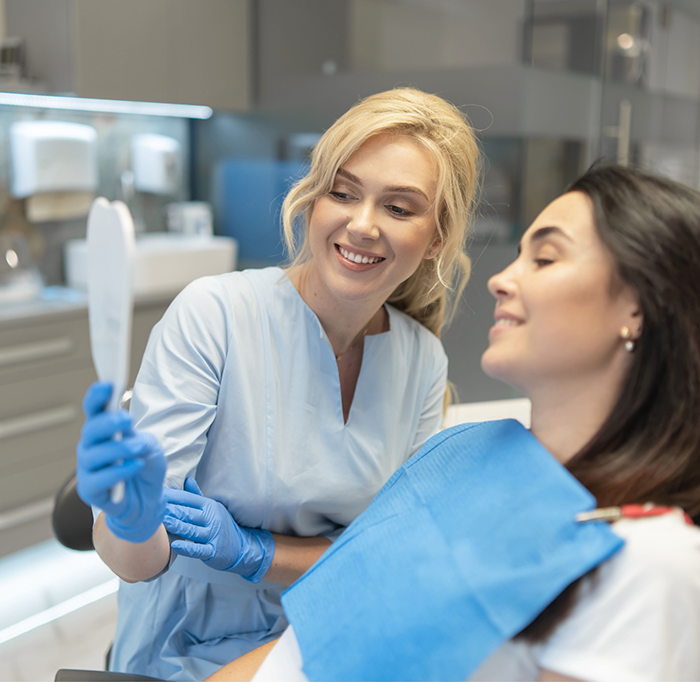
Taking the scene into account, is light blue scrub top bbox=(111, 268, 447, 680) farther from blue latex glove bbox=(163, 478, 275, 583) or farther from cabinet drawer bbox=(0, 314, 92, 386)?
cabinet drawer bbox=(0, 314, 92, 386)

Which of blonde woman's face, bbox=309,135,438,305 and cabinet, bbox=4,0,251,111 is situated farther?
cabinet, bbox=4,0,251,111

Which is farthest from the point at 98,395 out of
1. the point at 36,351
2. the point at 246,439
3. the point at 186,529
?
the point at 36,351

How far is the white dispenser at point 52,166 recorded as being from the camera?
8.94 feet

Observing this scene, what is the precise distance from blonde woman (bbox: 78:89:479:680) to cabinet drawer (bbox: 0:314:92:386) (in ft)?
4.42

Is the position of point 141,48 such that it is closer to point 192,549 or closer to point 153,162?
Result: point 153,162

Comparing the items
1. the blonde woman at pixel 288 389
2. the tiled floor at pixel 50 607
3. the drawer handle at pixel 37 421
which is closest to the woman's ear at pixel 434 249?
→ the blonde woman at pixel 288 389

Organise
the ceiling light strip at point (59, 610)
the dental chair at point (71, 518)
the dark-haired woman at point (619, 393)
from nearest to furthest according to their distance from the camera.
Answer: the dark-haired woman at point (619, 393)
the dental chair at point (71, 518)
the ceiling light strip at point (59, 610)

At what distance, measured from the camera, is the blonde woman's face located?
116cm

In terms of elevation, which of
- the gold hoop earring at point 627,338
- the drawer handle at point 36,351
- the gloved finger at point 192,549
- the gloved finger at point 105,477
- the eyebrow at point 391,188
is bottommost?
the drawer handle at point 36,351

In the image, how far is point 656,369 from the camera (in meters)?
0.78

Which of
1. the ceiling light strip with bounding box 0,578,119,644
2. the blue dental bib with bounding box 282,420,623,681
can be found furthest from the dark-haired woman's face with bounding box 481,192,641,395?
the ceiling light strip with bounding box 0,578,119,644

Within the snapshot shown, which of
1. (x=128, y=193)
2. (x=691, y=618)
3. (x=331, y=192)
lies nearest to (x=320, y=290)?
(x=331, y=192)

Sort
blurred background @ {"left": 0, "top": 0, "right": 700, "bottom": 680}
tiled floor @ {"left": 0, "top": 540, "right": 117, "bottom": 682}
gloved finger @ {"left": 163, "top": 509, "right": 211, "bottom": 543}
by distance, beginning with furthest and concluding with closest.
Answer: blurred background @ {"left": 0, "top": 0, "right": 700, "bottom": 680}, tiled floor @ {"left": 0, "top": 540, "right": 117, "bottom": 682}, gloved finger @ {"left": 163, "top": 509, "right": 211, "bottom": 543}

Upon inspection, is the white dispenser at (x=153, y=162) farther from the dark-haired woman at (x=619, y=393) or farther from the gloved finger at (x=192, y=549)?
the dark-haired woman at (x=619, y=393)
